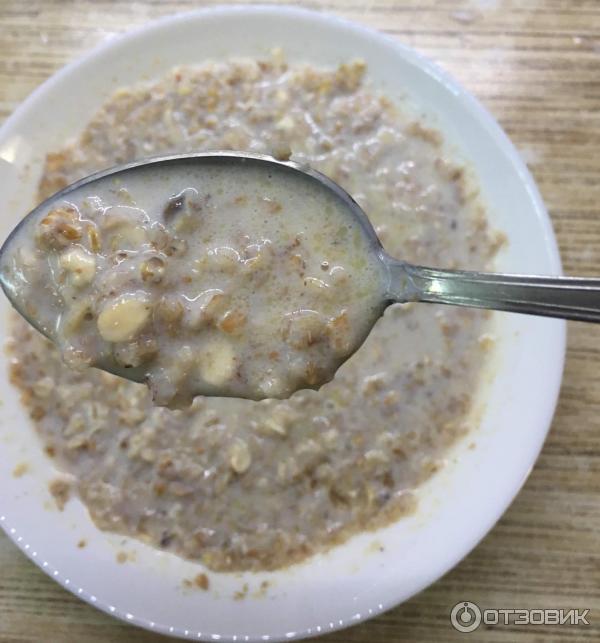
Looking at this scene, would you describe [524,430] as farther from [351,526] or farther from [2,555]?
[2,555]

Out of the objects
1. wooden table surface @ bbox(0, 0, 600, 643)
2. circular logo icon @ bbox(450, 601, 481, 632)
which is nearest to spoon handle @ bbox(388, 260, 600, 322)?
wooden table surface @ bbox(0, 0, 600, 643)

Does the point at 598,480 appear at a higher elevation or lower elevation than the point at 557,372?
lower

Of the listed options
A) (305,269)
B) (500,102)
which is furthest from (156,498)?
(500,102)

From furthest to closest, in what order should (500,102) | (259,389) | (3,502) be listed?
(500,102), (3,502), (259,389)

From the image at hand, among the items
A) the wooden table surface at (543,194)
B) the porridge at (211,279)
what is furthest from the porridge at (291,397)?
the porridge at (211,279)

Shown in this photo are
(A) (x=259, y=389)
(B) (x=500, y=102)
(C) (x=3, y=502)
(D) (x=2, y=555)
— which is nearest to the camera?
(A) (x=259, y=389)

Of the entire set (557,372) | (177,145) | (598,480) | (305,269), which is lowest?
(598,480)

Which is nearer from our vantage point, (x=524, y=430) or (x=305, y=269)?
(x=305, y=269)
